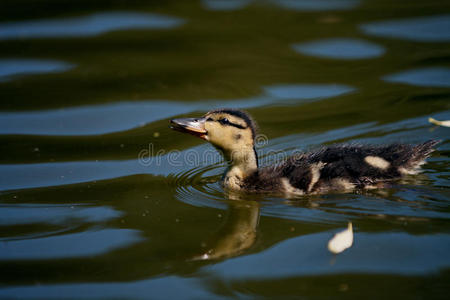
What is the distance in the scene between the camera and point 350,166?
4.30 metres

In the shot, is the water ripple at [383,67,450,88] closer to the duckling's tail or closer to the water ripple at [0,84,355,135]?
the water ripple at [0,84,355,135]

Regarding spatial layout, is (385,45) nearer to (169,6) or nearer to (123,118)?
(169,6)

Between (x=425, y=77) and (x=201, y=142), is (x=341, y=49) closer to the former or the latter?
(x=425, y=77)

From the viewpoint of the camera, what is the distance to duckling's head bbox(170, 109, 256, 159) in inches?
174

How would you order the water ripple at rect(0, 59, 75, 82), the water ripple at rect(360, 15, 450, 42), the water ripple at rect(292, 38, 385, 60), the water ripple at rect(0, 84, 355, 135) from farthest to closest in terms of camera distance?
the water ripple at rect(360, 15, 450, 42) → the water ripple at rect(292, 38, 385, 60) → the water ripple at rect(0, 59, 75, 82) → the water ripple at rect(0, 84, 355, 135)

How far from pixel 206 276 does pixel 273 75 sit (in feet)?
12.1

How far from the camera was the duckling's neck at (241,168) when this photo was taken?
4.45m

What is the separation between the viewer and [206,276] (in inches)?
126

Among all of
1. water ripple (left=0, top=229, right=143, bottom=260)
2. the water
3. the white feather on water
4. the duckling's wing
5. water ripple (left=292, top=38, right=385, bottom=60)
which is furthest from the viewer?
water ripple (left=292, top=38, right=385, bottom=60)

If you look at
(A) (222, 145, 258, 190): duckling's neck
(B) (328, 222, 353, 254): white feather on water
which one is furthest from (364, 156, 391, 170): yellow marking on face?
(B) (328, 222, 353, 254): white feather on water

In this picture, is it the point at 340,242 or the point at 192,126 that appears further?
the point at 192,126

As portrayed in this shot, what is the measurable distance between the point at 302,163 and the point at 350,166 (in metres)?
0.32

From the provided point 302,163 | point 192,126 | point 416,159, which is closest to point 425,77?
point 416,159

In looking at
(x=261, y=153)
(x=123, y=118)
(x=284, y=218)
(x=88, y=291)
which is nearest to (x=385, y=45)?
(x=261, y=153)
